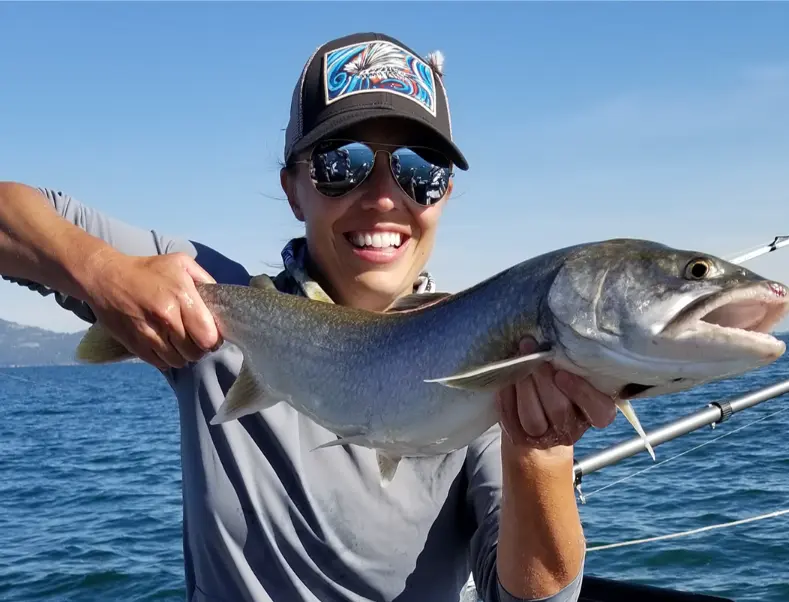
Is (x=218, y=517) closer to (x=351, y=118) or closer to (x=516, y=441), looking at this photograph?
(x=516, y=441)

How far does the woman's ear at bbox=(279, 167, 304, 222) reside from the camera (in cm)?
369

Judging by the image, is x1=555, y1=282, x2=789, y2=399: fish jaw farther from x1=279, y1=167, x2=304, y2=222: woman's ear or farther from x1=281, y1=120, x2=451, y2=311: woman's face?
x1=279, y1=167, x2=304, y2=222: woman's ear

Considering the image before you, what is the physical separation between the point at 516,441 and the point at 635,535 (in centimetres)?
824

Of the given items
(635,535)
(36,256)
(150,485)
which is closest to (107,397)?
(150,485)

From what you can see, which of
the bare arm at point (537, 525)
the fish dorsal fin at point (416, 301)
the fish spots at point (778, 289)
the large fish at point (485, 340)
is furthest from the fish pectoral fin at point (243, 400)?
the fish spots at point (778, 289)

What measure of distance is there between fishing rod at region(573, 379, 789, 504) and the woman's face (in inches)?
80.6

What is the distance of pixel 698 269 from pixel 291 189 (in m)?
2.07

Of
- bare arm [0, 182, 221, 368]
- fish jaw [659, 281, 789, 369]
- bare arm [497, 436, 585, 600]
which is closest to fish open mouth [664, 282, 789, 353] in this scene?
fish jaw [659, 281, 789, 369]

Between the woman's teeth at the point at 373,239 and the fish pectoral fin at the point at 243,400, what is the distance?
0.74 metres

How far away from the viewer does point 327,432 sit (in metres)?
3.39

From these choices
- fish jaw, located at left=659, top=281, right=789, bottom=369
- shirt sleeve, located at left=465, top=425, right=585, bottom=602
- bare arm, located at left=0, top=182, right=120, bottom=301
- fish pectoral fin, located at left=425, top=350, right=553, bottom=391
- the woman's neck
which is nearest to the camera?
fish jaw, located at left=659, top=281, right=789, bottom=369

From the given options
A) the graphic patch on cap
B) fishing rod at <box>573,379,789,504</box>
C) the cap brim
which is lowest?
fishing rod at <box>573,379,789,504</box>

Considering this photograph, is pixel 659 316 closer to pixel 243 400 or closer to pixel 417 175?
pixel 417 175

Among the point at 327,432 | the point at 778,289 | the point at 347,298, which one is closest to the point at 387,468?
the point at 327,432
